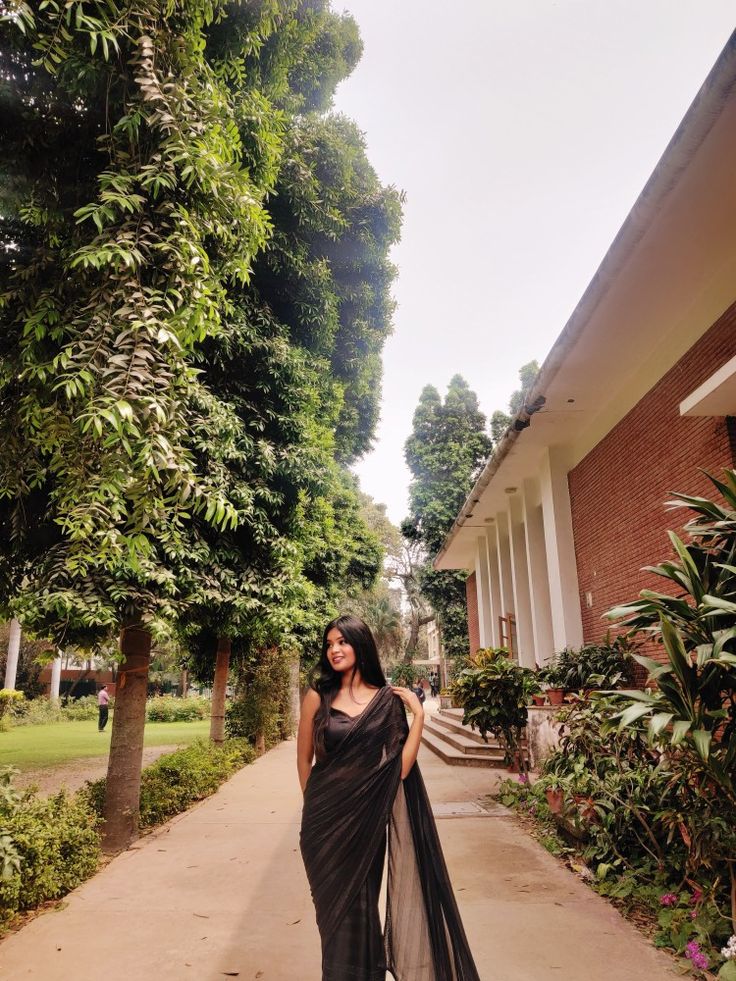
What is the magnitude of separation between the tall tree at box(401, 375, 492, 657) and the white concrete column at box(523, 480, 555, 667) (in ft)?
36.6

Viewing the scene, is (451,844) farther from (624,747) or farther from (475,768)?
(475,768)

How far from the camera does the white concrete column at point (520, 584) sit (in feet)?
43.0

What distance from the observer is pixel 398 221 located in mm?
11383

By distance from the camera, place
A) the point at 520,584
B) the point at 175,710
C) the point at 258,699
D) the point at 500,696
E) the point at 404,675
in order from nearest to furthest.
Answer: the point at 500,696 < the point at 520,584 < the point at 258,699 < the point at 175,710 < the point at 404,675

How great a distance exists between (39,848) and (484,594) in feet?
46.1

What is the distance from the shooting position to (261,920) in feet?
14.1

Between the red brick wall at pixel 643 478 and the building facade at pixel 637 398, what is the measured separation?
0.02 meters

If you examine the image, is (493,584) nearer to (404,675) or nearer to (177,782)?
(177,782)

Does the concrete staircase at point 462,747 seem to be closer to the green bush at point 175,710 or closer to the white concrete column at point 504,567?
the white concrete column at point 504,567

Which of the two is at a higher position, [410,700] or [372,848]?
[410,700]

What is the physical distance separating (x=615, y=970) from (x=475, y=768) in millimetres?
7945

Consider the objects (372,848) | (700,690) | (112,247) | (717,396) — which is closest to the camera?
(372,848)

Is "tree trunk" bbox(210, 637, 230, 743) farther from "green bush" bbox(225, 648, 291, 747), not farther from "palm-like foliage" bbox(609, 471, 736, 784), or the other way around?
"palm-like foliage" bbox(609, 471, 736, 784)

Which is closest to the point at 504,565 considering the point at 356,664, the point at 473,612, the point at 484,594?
the point at 484,594
